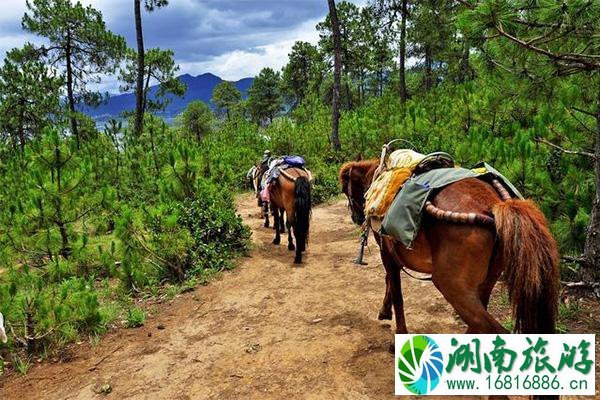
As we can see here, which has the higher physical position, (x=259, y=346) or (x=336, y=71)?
(x=336, y=71)

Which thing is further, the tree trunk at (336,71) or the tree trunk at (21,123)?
the tree trunk at (21,123)

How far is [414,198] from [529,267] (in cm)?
93

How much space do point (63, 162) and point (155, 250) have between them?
2.06m

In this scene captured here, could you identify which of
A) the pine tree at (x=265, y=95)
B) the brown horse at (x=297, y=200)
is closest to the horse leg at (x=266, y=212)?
the brown horse at (x=297, y=200)

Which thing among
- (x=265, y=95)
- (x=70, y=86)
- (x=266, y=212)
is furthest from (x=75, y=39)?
(x=265, y=95)

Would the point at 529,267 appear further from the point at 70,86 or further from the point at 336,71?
the point at 70,86

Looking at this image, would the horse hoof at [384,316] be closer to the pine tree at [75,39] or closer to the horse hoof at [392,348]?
the horse hoof at [392,348]

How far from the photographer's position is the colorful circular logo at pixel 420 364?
2.80 meters

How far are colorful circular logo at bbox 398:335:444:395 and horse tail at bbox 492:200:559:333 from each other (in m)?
0.59

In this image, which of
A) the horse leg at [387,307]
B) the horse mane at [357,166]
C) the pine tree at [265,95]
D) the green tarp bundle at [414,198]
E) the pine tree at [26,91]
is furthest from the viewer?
the pine tree at [265,95]

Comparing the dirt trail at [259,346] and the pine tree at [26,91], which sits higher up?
the pine tree at [26,91]

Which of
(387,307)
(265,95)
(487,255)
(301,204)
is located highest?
(265,95)

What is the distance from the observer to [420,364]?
113 inches

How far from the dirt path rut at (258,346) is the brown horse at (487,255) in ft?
3.64
